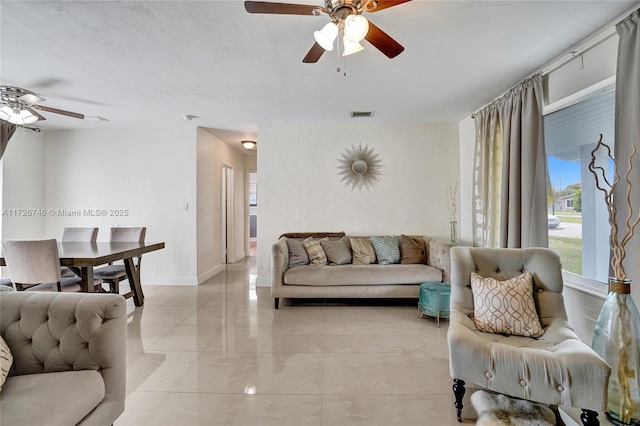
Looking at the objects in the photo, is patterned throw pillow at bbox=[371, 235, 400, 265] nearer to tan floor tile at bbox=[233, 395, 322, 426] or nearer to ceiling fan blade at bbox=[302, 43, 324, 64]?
tan floor tile at bbox=[233, 395, 322, 426]

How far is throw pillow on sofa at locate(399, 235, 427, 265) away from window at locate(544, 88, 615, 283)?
4.82ft

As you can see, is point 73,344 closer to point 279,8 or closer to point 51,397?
point 51,397

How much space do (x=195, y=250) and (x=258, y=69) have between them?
3092 mm

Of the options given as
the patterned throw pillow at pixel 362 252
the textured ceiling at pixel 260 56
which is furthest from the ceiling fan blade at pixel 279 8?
the patterned throw pillow at pixel 362 252

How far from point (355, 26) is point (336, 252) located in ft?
9.26

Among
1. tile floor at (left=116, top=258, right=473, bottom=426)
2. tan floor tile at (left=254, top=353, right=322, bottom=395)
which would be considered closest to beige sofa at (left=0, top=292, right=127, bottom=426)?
tile floor at (left=116, top=258, right=473, bottom=426)

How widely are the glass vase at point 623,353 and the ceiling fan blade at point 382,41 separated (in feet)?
6.28

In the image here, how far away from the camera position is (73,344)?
1.37m

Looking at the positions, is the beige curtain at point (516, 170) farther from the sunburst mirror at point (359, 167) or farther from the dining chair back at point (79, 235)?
the dining chair back at point (79, 235)

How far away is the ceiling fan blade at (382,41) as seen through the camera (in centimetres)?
176

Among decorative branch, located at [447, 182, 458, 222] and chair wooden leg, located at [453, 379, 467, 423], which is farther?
decorative branch, located at [447, 182, 458, 222]

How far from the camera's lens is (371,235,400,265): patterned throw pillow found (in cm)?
393

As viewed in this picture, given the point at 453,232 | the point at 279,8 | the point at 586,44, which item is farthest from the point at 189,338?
the point at 586,44

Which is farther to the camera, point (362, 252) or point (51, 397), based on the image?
point (362, 252)
